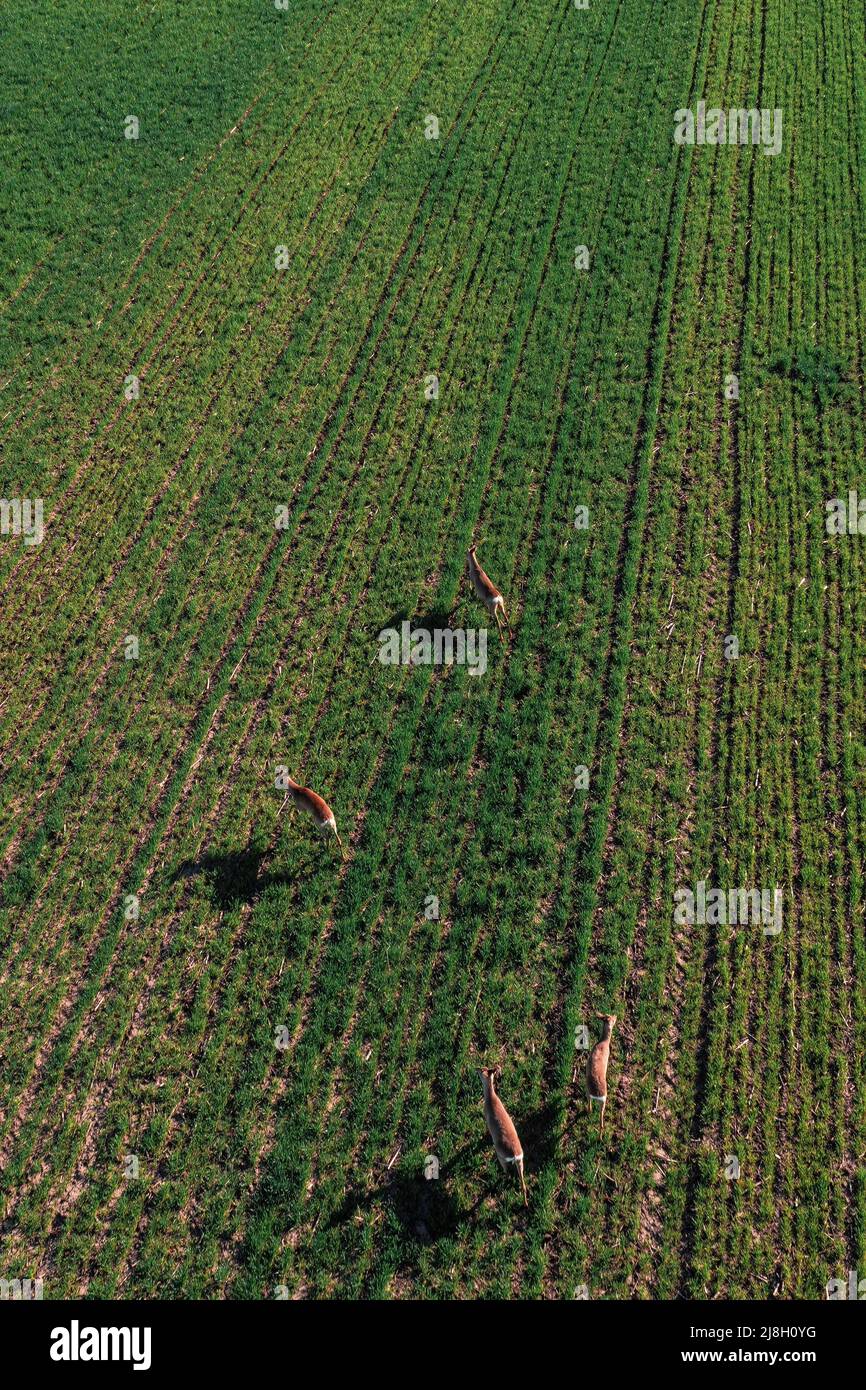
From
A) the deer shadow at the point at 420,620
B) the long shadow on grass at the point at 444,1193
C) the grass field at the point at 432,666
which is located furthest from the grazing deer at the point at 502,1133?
the deer shadow at the point at 420,620

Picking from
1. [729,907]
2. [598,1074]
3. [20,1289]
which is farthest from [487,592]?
[20,1289]

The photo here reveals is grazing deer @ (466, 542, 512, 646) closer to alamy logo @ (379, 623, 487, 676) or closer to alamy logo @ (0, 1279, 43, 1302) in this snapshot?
alamy logo @ (379, 623, 487, 676)

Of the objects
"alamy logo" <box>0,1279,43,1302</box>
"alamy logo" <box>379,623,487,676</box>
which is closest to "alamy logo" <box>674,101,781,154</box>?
"alamy logo" <box>379,623,487,676</box>

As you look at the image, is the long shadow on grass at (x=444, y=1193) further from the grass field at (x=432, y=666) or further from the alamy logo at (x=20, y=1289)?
the alamy logo at (x=20, y=1289)
